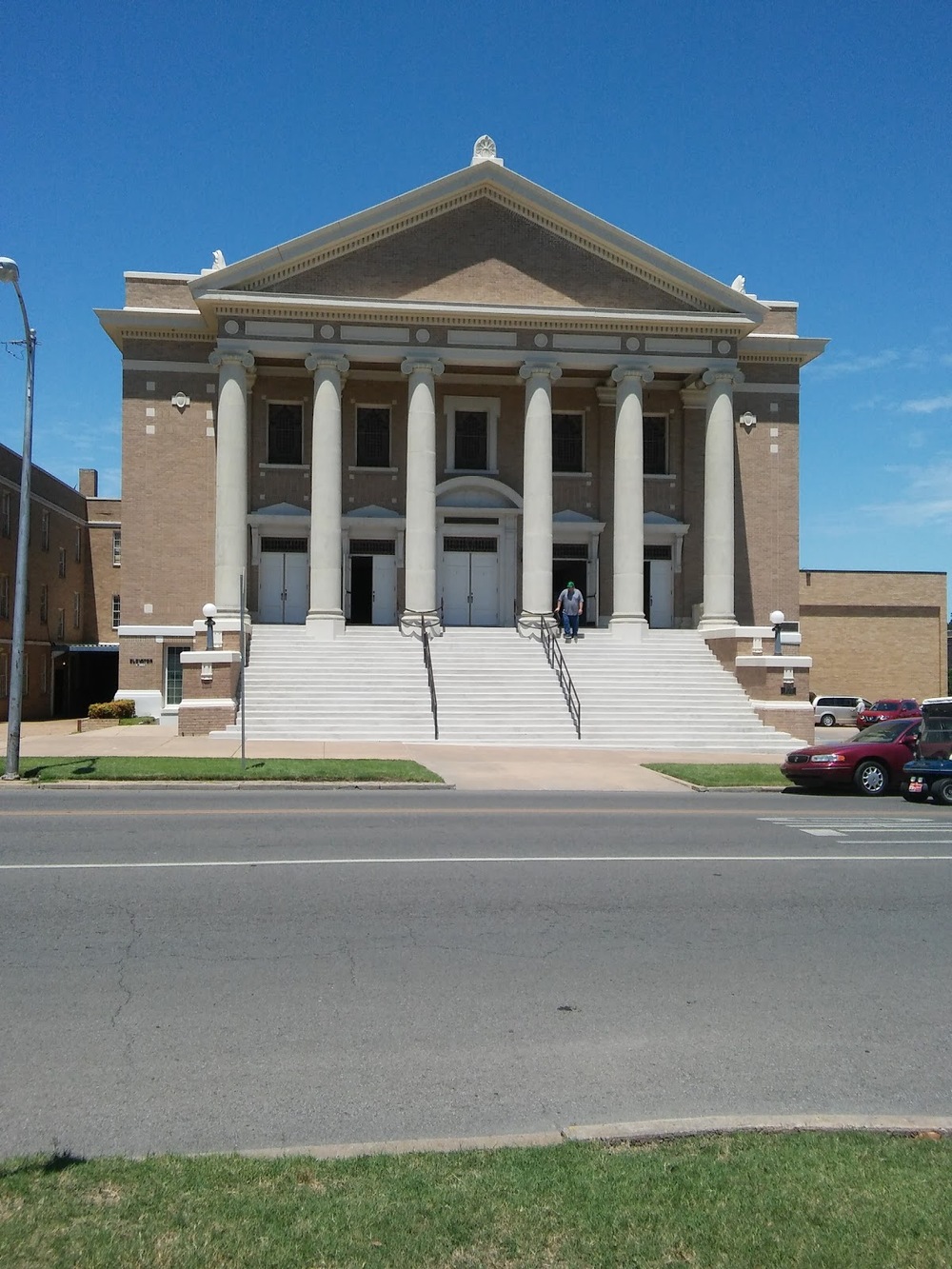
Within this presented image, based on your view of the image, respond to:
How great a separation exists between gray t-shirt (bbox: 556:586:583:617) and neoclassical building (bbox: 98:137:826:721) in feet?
2.99

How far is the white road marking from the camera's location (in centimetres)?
1046

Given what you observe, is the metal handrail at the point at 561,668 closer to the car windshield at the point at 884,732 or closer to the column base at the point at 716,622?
the column base at the point at 716,622

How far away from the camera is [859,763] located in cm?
1911

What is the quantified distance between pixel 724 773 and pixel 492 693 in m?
8.49

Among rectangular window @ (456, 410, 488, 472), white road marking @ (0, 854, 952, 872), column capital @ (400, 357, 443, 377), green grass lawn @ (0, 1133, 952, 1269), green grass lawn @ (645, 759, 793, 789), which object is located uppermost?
column capital @ (400, 357, 443, 377)

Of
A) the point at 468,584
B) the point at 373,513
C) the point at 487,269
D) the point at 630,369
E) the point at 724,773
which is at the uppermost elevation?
the point at 487,269

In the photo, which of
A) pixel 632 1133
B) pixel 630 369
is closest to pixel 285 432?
pixel 630 369

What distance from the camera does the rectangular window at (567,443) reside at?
36844 millimetres

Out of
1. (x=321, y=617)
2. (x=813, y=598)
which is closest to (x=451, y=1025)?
(x=321, y=617)

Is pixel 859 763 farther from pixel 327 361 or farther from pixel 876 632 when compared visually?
pixel 876 632

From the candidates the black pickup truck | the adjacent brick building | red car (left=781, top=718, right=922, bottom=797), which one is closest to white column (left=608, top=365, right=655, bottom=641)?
red car (left=781, top=718, right=922, bottom=797)

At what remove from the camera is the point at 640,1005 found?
21.9ft

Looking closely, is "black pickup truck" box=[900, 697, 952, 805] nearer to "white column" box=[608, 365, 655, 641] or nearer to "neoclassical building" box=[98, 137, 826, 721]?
"neoclassical building" box=[98, 137, 826, 721]

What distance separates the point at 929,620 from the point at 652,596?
18.7 metres
